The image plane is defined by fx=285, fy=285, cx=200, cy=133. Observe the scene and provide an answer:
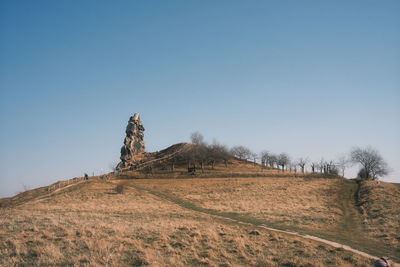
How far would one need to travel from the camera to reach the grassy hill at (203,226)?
1562 cm

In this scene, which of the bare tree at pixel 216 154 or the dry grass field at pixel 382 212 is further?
the bare tree at pixel 216 154

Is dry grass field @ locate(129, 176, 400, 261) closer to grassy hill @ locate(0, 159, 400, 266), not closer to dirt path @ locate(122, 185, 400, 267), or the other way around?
dirt path @ locate(122, 185, 400, 267)

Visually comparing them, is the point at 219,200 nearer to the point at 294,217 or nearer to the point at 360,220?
the point at 294,217

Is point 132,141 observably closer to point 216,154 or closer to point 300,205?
point 216,154

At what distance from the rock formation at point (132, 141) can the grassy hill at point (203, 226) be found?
34.4 metres

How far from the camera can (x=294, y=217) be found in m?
35.0

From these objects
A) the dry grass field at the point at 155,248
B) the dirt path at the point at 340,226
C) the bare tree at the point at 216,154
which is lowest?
the dirt path at the point at 340,226

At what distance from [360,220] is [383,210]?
5816mm

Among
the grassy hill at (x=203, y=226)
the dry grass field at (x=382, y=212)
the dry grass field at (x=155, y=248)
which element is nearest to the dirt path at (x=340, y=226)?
the grassy hill at (x=203, y=226)

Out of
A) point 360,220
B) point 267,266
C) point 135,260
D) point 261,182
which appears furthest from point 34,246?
point 261,182

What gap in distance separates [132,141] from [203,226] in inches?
3209

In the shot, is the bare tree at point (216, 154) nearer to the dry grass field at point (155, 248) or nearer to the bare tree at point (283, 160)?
the bare tree at point (283, 160)

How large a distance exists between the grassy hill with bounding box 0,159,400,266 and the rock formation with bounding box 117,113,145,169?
113 feet

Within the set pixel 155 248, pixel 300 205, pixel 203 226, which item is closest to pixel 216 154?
pixel 300 205
